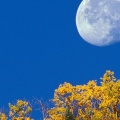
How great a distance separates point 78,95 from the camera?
54.0 meters

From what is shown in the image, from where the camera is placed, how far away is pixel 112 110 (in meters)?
48.0

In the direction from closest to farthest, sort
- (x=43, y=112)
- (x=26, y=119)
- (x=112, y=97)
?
(x=112, y=97) → (x=26, y=119) → (x=43, y=112)

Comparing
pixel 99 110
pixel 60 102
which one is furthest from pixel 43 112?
pixel 99 110

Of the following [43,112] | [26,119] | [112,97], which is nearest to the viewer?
[112,97]

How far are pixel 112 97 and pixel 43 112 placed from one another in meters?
13.8

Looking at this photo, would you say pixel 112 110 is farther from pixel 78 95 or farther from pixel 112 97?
pixel 78 95

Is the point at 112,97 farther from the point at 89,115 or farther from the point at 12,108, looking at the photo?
the point at 12,108

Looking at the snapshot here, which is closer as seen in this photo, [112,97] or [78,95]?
[112,97]

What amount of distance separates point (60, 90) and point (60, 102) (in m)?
1.55

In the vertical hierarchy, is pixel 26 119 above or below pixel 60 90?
below

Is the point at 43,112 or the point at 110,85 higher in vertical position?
the point at 43,112

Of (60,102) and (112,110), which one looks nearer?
(112,110)

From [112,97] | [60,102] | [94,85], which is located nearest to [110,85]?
[112,97]

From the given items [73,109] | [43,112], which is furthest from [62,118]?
[43,112]
